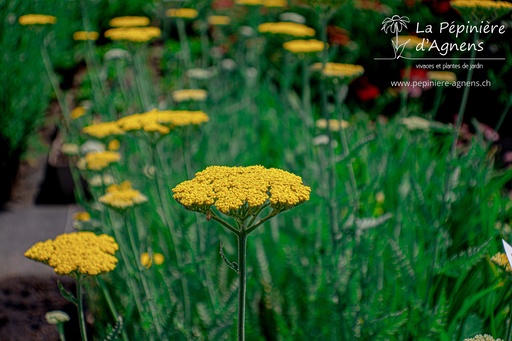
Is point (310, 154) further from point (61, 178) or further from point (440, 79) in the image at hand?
point (61, 178)

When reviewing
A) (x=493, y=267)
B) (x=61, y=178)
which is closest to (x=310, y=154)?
(x=493, y=267)

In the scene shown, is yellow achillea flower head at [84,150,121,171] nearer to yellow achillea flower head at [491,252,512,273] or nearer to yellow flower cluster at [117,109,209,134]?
yellow flower cluster at [117,109,209,134]

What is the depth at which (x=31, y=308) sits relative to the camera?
1.97 m

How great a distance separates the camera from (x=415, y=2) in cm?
375

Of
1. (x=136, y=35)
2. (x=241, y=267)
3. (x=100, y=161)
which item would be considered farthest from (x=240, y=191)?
(x=136, y=35)

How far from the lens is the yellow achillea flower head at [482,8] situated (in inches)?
50.9

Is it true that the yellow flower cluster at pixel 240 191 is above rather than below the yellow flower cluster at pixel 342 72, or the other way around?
below

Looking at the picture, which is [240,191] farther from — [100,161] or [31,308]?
[31,308]

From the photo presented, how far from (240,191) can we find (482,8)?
2.81ft

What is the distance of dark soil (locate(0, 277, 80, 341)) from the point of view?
73.3 inches

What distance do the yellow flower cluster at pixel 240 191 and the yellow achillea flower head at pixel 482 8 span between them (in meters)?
0.75

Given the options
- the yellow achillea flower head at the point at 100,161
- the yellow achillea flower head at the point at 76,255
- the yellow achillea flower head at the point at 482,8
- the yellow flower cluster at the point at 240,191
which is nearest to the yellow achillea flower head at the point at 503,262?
the yellow flower cluster at the point at 240,191

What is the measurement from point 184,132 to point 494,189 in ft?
3.98

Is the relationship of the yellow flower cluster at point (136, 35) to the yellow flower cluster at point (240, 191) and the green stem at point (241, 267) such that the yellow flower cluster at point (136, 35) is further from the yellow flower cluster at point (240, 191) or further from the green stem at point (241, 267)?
the green stem at point (241, 267)
